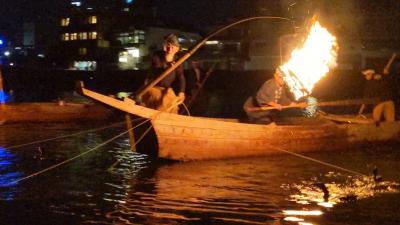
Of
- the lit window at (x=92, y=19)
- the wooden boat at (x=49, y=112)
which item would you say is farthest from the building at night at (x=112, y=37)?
the wooden boat at (x=49, y=112)

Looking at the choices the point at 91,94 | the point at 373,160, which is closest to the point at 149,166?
the point at 91,94

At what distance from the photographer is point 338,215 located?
694cm

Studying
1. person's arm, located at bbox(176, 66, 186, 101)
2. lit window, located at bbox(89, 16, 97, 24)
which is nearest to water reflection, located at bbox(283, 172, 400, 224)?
person's arm, located at bbox(176, 66, 186, 101)

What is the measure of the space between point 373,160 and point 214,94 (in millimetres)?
26174

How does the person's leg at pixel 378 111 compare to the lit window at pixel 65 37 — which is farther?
the lit window at pixel 65 37

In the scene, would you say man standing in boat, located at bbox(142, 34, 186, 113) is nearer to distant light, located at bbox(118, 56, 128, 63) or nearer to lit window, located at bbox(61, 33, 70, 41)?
distant light, located at bbox(118, 56, 128, 63)

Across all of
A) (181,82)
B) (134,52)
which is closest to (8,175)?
(181,82)

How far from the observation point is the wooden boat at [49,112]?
60.6 feet

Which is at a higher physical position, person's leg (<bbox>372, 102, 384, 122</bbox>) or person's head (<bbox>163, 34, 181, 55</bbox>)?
person's head (<bbox>163, 34, 181, 55</bbox>)

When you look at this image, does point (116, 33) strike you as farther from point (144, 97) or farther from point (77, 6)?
point (144, 97)

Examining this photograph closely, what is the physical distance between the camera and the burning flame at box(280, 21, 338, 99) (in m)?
11.7

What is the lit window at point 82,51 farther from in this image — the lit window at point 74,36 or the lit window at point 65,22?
the lit window at point 65,22

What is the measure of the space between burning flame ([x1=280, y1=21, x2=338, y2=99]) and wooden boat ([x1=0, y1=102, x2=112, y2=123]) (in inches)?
375

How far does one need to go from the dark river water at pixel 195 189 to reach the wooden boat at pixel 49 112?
228 inches
